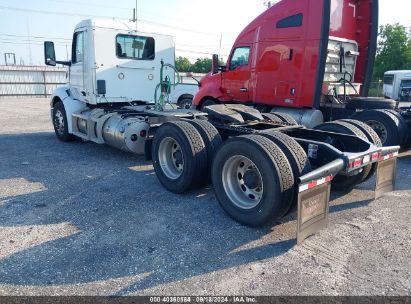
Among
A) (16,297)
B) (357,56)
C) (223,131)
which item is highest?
(357,56)

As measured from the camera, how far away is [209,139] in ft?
16.2

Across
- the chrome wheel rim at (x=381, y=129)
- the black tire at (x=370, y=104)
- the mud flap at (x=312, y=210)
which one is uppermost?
the black tire at (x=370, y=104)

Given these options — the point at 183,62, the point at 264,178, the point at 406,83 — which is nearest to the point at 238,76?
the point at 264,178

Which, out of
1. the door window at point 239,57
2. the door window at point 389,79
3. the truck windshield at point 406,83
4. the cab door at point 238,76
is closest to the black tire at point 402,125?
the cab door at point 238,76

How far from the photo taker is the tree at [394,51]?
37.4m

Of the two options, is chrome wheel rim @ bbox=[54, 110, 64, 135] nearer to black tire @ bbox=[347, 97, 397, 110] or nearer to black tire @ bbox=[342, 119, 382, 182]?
black tire @ bbox=[342, 119, 382, 182]

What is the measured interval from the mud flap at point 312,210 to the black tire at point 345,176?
4.69ft

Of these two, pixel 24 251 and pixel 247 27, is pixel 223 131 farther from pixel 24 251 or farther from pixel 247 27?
pixel 247 27

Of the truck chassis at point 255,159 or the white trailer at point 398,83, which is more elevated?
the white trailer at point 398,83

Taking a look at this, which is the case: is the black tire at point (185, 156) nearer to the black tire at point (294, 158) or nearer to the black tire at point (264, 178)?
the black tire at point (264, 178)

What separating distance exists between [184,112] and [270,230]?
3246 millimetres

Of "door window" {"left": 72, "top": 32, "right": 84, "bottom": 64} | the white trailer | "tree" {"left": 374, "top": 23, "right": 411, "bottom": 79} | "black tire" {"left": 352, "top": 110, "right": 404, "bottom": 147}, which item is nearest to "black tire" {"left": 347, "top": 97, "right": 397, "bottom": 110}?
"black tire" {"left": 352, "top": 110, "right": 404, "bottom": 147}

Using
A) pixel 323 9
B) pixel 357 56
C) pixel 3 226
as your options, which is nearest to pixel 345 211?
pixel 3 226

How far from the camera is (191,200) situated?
16.1 feet
